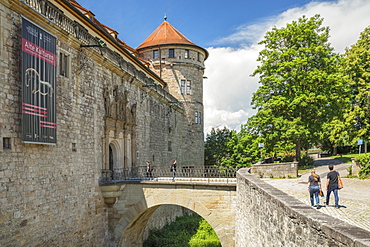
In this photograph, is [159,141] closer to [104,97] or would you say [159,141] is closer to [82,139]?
[104,97]

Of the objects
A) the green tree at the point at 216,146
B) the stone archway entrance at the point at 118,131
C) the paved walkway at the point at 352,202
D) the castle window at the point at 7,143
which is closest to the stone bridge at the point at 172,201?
the stone archway entrance at the point at 118,131

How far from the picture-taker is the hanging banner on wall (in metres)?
10.1

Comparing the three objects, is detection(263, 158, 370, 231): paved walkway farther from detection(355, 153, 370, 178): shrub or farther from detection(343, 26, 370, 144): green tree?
detection(343, 26, 370, 144): green tree

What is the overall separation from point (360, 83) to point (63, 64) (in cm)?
2920

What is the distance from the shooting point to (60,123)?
1230cm

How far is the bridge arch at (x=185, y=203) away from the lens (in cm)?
1457

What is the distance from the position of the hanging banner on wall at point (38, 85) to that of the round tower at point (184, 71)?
2142 centimetres

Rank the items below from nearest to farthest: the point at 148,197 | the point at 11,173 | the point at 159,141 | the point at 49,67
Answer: the point at 11,173 < the point at 49,67 < the point at 148,197 < the point at 159,141

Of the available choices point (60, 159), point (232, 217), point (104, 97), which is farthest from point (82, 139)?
point (232, 217)

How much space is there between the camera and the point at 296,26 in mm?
26203

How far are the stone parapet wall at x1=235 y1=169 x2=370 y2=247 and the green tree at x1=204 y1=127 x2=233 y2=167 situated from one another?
31.5m

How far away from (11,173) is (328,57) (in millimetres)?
24557

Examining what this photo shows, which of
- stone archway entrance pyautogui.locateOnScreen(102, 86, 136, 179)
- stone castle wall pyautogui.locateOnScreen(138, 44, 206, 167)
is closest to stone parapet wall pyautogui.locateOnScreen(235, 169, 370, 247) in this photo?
stone archway entrance pyautogui.locateOnScreen(102, 86, 136, 179)

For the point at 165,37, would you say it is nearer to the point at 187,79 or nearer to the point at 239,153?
the point at 187,79
